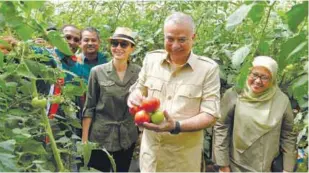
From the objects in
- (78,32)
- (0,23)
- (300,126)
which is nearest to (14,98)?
(0,23)

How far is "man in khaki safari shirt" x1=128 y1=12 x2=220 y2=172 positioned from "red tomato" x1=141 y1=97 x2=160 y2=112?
0.25 feet

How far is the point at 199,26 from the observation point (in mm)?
4309

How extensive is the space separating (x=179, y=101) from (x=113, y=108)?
0.93m

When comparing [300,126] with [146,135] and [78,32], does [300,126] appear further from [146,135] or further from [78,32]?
[78,32]

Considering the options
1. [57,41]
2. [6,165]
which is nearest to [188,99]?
[6,165]

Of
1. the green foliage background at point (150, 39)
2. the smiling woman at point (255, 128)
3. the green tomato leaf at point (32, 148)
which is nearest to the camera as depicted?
the green foliage background at point (150, 39)

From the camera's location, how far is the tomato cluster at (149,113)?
2697 millimetres

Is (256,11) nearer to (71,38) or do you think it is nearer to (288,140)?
(288,140)

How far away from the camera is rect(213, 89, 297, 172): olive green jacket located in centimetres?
349

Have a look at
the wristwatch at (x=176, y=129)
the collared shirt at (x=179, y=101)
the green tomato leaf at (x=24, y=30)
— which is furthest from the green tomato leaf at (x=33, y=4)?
the collared shirt at (x=179, y=101)

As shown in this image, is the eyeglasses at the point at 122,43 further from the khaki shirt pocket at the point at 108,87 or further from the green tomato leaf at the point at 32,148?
the green tomato leaf at the point at 32,148

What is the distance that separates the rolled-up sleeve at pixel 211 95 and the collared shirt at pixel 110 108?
930 mm

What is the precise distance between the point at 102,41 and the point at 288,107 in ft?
5.49

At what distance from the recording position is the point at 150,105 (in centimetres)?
271
